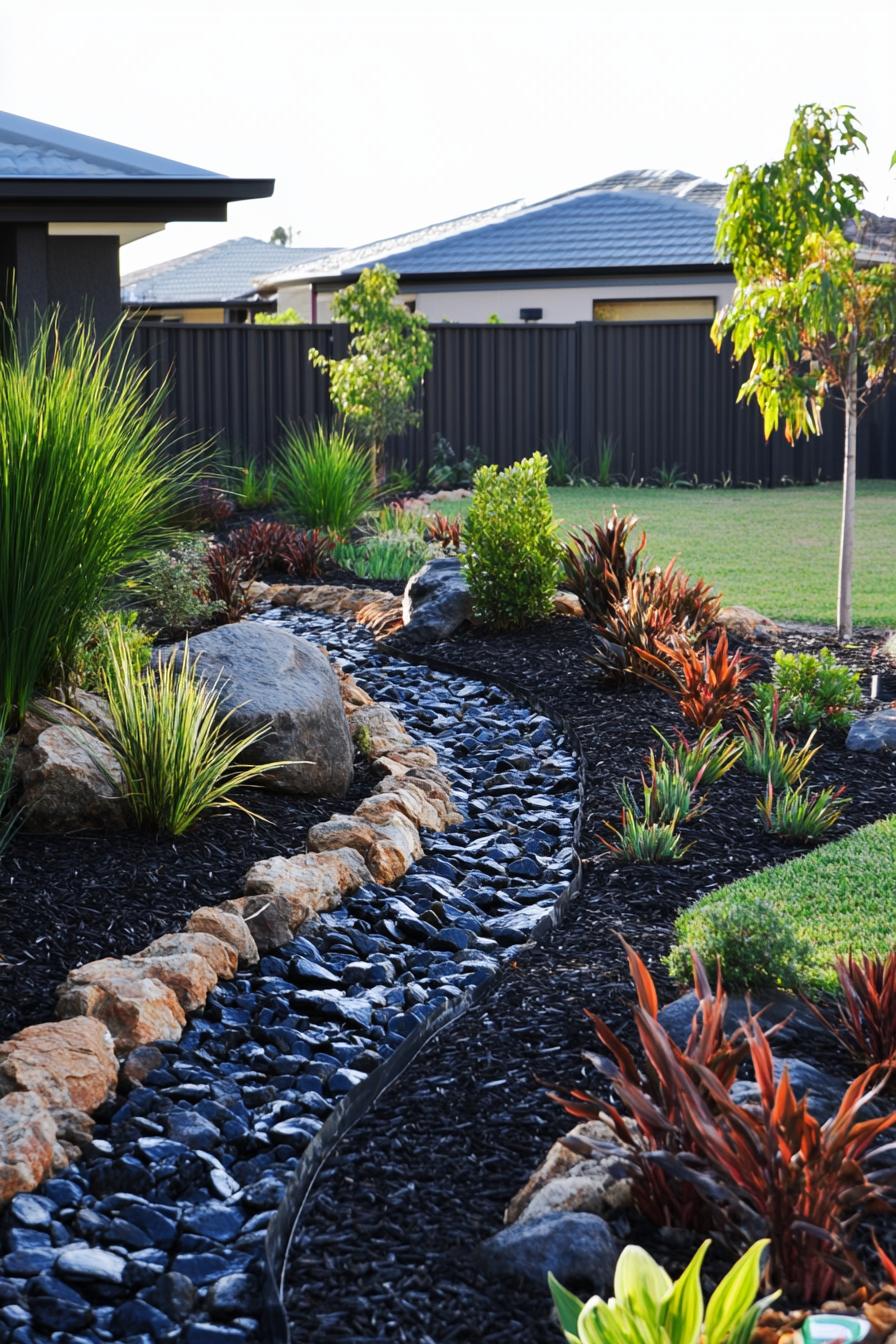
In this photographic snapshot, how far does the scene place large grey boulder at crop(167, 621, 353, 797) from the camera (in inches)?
220

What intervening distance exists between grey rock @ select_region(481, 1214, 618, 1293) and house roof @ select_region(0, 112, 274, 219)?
7.64m

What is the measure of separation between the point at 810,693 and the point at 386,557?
4430 mm

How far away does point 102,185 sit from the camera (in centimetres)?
894

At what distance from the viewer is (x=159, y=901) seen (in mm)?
4531

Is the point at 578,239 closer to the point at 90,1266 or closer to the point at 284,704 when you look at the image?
the point at 284,704

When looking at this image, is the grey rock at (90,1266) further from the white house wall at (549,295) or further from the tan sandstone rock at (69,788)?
the white house wall at (549,295)

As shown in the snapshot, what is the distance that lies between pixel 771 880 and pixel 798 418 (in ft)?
14.1

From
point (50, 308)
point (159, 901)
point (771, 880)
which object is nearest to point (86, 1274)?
point (159, 901)

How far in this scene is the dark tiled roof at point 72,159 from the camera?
8.98 metres

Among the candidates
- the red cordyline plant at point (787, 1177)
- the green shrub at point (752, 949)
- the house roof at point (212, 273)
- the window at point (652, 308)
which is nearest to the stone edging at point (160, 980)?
the green shrub at point (752, 949)

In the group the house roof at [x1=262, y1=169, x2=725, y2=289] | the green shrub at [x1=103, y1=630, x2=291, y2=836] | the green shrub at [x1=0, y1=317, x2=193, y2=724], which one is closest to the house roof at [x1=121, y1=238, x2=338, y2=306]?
the house roof at [x1=262, y1=169, x2=725, y2=289]

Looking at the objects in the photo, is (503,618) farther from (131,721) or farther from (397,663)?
(131,721)

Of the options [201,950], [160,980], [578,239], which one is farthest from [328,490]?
[578,239]

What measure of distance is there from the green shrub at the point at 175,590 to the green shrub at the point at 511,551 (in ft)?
4.74
